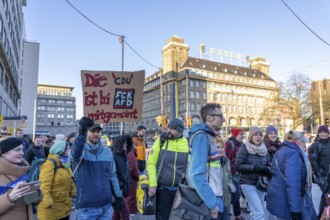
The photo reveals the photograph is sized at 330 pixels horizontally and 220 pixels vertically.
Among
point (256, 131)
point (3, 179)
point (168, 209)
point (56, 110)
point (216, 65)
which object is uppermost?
point (216, 65)

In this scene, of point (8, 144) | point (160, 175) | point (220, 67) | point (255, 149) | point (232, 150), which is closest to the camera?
point (8, 144)

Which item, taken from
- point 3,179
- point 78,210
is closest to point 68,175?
point 78,210

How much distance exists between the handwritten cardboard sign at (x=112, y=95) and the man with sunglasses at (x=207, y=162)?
9.31ft

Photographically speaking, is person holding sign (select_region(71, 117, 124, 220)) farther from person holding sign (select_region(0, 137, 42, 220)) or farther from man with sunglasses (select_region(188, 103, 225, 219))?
man with sunglasses (select_region(188, 103, 225, 219))

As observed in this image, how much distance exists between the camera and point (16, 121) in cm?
1919

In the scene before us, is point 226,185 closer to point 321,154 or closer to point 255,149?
point 255,149

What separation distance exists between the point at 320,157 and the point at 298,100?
38820 millimetres

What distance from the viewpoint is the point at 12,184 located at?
8.81 feet

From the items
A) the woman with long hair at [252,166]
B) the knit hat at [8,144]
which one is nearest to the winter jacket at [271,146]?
the woman with long hair at [252,166]

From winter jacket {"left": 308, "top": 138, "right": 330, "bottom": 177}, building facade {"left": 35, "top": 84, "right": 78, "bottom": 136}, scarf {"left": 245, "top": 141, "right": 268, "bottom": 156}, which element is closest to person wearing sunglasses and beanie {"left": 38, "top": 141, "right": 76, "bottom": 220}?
scarf {"left": 245, "top": 141, "right": 268, "bottom": 156}

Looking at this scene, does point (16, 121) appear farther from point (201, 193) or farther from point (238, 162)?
point (201, 193)

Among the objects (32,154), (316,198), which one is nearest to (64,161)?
(32,154)

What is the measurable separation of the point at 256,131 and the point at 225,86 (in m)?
82.3

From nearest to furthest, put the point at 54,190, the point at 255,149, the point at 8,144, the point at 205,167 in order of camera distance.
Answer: the point at 8,144
the point at 205,167
the point at 54,190
the point at 255,149
